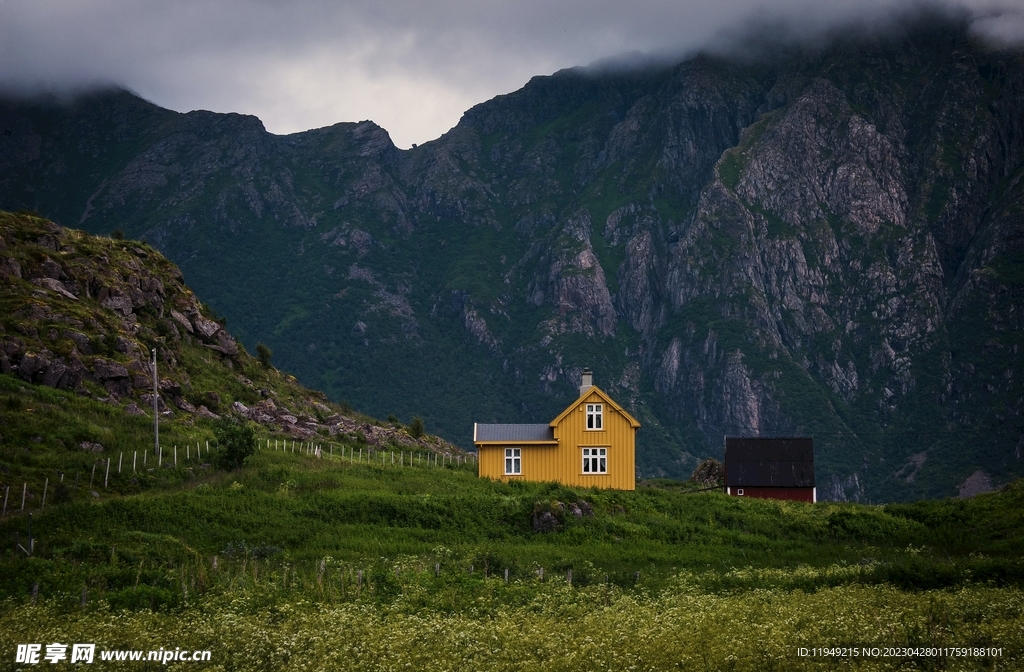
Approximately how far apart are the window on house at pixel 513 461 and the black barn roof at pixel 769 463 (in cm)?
1869


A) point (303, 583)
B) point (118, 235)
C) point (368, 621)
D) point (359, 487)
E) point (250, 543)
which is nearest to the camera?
point (368, 621)

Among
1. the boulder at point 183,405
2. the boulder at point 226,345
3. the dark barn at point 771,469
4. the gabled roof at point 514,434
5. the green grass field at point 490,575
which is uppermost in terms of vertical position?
the boulder at point 226,345

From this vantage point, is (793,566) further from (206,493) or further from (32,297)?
(32,297)

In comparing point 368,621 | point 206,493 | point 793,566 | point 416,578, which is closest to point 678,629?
point 368,621

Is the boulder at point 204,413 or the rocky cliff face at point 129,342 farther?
the boulder at point 204,413

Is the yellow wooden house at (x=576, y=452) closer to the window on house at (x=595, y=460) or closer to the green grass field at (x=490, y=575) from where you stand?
the window on house at (x=595, y=460)

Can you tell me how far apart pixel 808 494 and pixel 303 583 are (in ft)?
163

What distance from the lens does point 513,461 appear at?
68.2m

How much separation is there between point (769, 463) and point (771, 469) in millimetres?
492

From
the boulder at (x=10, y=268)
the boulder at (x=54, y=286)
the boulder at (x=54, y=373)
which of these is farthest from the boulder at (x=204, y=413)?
the boulder at (x=10, y=268)

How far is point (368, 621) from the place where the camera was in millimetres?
33094

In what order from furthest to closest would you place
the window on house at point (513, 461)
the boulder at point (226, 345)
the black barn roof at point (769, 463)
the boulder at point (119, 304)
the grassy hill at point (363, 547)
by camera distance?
the boulder at point (226, 345), the black barn roof at point (769, 463), the boulder at point (119, 304), the window on house at point (513, 461), the grassy hill at point (363, 547)

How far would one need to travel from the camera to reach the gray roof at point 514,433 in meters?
68.2

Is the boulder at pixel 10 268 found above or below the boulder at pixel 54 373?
above
